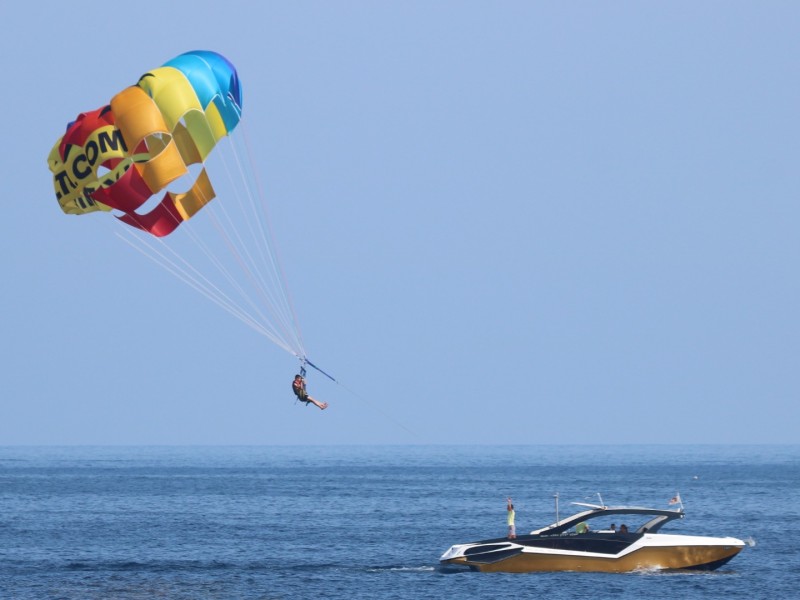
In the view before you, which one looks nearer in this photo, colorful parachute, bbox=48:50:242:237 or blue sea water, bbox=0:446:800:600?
colorful parachute, bbox=48:50:242:237

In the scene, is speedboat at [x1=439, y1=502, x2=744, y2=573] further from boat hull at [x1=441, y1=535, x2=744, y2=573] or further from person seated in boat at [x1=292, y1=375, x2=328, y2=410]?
person seated in boat at [x1=292, y1=375, x2=328, y2=410]

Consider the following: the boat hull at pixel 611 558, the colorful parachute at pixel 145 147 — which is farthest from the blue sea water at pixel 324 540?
the colorful parachute at pixel 145 147

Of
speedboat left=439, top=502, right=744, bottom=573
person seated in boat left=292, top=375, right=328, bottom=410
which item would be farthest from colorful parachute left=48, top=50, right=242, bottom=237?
speedboat left=439, top=502, right=744, bottom=573

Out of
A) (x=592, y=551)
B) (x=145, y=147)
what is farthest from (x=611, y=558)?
(x=145, y=147)

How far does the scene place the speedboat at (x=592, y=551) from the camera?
37.9m

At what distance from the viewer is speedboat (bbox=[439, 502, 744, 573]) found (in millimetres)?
37906

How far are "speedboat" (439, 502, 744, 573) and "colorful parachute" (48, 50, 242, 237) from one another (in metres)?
13.4

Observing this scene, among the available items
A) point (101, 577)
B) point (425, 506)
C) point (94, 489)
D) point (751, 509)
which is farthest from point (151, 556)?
point (94, 489)

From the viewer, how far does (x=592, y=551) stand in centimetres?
3816

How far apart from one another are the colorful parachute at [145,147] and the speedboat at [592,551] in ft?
44.1

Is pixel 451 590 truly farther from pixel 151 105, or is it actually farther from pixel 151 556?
pixel 151 105

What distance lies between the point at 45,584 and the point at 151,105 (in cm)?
1459

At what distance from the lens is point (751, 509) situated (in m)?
65.8

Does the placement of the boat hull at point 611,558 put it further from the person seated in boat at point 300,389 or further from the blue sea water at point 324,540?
the person seated in boat at point 300,389
